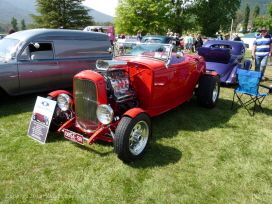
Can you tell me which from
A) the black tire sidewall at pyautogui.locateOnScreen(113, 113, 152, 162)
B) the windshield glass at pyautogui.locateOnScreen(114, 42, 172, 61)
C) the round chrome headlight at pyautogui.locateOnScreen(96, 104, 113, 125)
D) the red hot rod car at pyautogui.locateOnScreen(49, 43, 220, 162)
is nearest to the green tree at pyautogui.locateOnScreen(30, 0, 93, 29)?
the windshield glass at pyautogui.locateOnScreen(114, 42, 172, 61)

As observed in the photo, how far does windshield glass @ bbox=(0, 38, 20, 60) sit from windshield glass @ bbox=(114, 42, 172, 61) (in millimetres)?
2659

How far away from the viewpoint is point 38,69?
19.0ft

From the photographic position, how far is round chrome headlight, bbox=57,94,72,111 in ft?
12.4

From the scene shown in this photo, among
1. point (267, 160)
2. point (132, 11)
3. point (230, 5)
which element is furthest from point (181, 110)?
point (230, 5)

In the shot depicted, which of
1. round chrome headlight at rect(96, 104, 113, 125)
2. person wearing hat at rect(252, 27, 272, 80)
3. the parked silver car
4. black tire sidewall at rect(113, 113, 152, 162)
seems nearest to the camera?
black tire sidewall at rect(113, 113, 152, 162)

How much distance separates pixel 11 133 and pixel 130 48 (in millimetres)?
2985

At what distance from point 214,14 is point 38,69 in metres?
32.1

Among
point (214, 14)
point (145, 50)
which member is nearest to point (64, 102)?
point (145, 50)

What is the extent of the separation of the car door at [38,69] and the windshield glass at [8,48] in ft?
0.84

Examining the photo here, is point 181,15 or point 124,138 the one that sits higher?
point 181,15

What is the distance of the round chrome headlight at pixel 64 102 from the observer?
3789 mm

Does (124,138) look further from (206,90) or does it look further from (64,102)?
(206,90)

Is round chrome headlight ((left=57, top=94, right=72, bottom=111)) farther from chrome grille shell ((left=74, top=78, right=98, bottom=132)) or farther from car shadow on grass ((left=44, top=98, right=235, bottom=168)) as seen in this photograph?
car shadow on grass ((left=44, top=98, right=235, bottom=168))

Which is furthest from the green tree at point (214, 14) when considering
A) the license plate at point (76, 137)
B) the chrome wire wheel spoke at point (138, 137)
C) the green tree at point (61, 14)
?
the license plate at point (76, 137)
